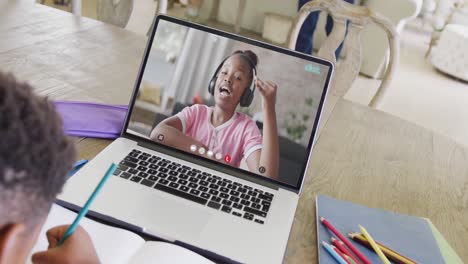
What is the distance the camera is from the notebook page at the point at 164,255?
497mm

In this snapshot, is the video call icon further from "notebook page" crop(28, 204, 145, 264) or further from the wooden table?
"notebook page" crop(28, 204, 145, 264)

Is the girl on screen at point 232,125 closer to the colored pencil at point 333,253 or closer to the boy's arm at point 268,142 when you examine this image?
the boy's arm at point 268,142

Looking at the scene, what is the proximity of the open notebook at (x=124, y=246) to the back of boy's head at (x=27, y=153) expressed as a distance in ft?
0.69

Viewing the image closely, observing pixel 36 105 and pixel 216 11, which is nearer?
pixel 36 105

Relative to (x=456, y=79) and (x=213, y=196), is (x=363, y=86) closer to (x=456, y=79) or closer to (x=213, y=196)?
(x=456, y=79)

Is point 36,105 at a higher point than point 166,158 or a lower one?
higher

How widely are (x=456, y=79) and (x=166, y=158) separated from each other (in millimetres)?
3854

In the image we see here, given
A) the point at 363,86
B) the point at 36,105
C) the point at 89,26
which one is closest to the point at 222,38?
the point at 36,105

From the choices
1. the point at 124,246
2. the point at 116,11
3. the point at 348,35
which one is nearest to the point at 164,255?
the point at 124,246

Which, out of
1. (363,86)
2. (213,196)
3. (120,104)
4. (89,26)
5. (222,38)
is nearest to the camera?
(213,196)

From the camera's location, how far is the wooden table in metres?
0.75

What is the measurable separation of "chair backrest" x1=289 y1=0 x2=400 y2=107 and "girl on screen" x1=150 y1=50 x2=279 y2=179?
1.86 ft

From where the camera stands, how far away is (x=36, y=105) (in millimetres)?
269

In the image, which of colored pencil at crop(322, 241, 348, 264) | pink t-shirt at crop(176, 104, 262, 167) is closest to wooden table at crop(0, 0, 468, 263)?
colored pencil at crop(322, 241, 348, 264)
